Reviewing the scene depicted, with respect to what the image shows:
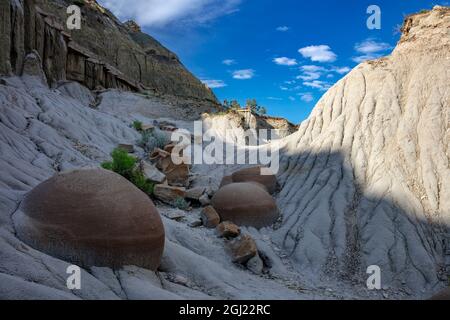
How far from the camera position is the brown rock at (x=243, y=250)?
855cm

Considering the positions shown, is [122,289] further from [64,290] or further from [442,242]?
[442,242]

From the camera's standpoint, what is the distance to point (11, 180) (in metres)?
6.88

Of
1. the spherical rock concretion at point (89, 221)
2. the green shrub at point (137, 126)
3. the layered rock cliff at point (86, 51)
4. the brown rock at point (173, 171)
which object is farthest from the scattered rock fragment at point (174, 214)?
the green shrub at point (137, 126)

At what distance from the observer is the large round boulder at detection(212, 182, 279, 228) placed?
10.6 m

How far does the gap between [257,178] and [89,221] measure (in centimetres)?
810

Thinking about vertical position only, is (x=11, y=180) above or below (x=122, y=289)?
above

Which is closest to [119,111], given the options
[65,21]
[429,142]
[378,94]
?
[65,21]

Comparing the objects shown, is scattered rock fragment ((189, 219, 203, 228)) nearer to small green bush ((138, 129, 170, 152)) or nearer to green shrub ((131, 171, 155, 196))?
green shrub ((131, 171, 155, 196))

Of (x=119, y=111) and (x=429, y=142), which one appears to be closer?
(x=429, y=142)

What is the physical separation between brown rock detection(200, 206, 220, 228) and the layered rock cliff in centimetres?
1028

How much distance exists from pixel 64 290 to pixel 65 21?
107ft

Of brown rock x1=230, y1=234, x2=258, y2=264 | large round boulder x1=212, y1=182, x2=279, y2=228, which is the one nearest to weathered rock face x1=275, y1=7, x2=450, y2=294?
large round boulder x1=212, y1=182, x2=279, y2=228

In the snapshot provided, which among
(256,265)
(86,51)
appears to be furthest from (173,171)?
(86,51)

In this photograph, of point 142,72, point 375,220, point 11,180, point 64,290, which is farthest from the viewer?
point 142,72
